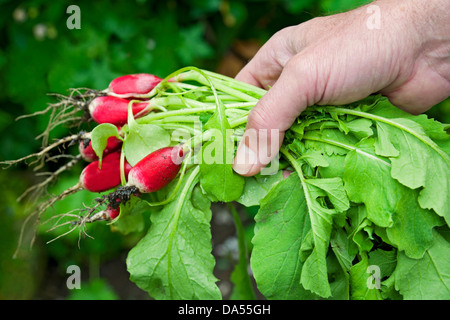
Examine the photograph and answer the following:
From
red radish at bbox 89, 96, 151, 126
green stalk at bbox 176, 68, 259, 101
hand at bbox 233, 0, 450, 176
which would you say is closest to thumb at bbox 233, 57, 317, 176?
hand at bbox 233, 0, 450, 176

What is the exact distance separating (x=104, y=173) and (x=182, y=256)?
0.35 m

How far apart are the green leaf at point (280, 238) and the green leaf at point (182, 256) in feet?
0.47

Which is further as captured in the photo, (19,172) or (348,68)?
(19,172)

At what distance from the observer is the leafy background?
2170 millimetres

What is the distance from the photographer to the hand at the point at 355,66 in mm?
1072

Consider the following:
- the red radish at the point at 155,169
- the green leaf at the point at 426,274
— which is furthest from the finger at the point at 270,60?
the green leaf at the point at 426,274

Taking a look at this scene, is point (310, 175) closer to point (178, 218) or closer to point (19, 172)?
point (178, 218)

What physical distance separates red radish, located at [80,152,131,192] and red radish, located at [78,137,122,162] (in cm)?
2

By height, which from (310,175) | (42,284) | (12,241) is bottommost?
(42,284)

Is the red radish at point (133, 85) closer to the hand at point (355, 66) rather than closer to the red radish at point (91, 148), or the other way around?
the red radish at point (91, 148)

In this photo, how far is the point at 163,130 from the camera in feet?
3.95

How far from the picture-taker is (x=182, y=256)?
1.14 meters

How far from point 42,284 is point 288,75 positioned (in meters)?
2.21

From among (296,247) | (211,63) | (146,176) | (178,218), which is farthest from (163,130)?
(211,63)
